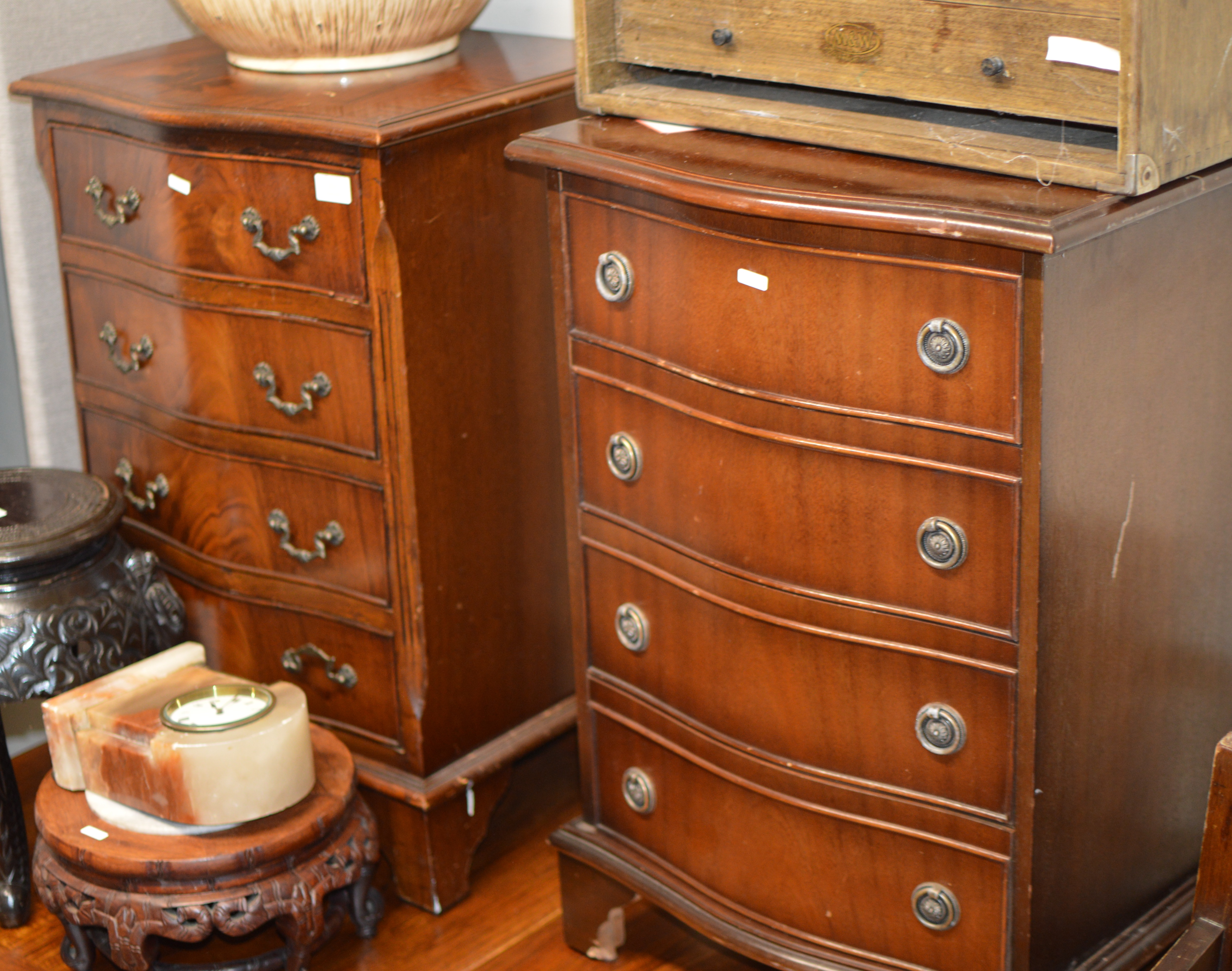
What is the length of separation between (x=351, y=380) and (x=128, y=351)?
1.39ft

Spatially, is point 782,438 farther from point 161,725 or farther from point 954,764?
point 161,725

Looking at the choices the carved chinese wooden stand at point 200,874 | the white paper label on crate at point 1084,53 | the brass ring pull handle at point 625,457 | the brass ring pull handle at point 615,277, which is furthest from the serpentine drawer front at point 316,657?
the white paper label on crate at point 1084,53

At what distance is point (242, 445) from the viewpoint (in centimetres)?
216

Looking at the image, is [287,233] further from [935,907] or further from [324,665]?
[935,907]

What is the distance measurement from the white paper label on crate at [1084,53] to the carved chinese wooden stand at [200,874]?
1.23m

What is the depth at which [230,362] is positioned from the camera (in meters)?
2.12

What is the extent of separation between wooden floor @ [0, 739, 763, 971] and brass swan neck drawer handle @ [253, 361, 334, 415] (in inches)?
27.9

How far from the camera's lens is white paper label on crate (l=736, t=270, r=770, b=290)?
156cm

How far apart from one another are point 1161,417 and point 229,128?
1.14 metres

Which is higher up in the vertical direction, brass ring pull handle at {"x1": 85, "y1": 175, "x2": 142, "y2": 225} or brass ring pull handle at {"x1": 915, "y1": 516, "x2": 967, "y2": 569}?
brass ring pull handle at {"x1": 85, "y1": 175, "x2": 142, "y2": 225}

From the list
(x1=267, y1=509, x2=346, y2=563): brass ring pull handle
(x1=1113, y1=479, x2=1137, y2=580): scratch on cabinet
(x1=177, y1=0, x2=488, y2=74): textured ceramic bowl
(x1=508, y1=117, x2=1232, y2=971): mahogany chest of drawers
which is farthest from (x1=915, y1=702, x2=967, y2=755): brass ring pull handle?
(x1=177, y1=0, x2=488, y2=74): textured ceramic bowl

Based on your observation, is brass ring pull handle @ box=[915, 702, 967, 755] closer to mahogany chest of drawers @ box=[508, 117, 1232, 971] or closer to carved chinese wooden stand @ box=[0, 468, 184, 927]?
mahogany chest of drawers @ box=[508, 117, 1232, 971]

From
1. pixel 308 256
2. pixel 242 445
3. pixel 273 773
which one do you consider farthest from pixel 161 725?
pixel 308 256

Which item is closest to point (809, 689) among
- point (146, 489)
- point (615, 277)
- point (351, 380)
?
point (615, 277)
